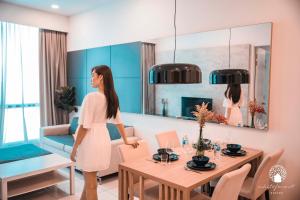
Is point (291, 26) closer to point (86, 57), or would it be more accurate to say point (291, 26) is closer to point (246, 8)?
point (246, 8)

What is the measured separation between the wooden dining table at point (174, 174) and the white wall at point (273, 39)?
359mm

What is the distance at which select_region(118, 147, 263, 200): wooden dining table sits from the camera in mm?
1984

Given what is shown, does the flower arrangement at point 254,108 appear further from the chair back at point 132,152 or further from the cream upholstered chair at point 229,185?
the chair back at point 132,152

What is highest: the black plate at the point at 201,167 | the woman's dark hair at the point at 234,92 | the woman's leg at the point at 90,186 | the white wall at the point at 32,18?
the white wall at the point at 32,18

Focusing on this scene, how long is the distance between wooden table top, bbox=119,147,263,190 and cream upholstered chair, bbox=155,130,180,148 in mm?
466

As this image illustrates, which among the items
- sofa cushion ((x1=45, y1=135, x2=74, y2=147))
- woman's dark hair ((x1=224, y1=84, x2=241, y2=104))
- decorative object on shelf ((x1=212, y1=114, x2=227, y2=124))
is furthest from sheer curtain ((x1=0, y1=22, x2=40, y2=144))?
woman's dark hair ((x1=224, y1=84, x2=241, y2=104))

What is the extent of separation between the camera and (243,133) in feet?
10.2

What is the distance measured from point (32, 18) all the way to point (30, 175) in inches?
141

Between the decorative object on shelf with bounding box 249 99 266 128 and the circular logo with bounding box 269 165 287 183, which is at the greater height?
the decorative object on shelf with bounding box 249 99 266 128

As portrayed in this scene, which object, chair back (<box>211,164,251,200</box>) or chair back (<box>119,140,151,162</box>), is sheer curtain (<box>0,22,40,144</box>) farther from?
chair back (<box>211,164,251,200</box>)

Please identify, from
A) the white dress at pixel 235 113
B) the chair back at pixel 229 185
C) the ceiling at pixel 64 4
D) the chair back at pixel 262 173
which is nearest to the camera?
the chair back at pixel 229 185

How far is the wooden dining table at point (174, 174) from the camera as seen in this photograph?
1.98 meters

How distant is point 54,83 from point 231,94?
406 cm

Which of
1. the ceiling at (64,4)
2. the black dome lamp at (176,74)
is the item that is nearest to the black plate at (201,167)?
the black dome lamp at (176,74)
